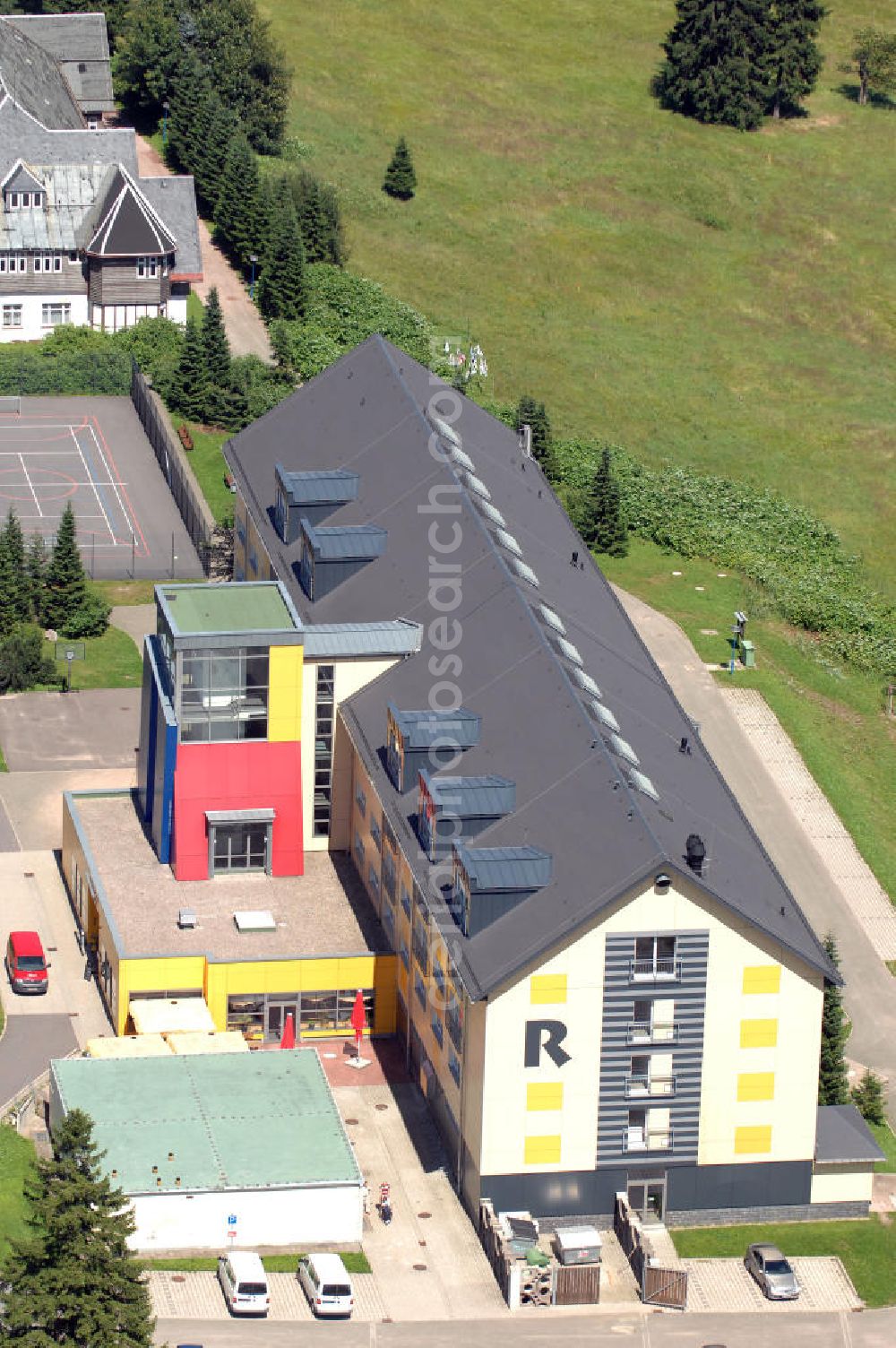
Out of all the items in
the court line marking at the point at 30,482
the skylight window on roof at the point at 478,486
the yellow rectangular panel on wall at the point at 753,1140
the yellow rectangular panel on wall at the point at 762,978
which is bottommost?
the court line marking at the point at 30,482

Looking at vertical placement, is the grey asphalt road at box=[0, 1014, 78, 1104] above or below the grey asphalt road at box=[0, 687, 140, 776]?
above

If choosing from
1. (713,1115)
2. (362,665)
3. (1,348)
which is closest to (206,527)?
(1,348)

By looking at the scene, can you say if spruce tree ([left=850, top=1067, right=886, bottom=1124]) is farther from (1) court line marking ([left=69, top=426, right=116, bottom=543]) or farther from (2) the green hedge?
(1) court line marking ([left=69, top=426, right=116, bottom=543])

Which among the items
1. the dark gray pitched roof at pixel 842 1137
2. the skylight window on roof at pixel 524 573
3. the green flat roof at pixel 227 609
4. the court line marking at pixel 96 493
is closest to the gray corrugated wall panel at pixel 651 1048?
the dark gray pitched roof at pixel 842 1137

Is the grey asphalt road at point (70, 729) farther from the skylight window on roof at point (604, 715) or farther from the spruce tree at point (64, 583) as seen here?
the skylight window on roof at point (604, 715)

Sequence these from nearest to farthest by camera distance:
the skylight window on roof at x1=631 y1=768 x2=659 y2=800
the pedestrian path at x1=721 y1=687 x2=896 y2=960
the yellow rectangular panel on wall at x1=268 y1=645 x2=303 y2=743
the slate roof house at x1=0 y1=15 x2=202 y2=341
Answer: the skylight window on roof at x1=631 y1=768 x2=659 y2=800, the yellow rectangular panel on wall at x1=268 y1=645 x2=303 y2=743, the pedestrian path at x1=721 y1=687 x2=896 y2=960, the slate roof house at x1=0 y1=15 x2=202 y2=341

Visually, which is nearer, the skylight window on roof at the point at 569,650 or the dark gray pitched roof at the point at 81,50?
the skylight window on roof at the point at 569,650

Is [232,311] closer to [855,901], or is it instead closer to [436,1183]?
[855,901]

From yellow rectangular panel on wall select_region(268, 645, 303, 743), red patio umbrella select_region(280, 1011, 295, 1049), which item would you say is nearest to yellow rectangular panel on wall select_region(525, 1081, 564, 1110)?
red patio umbrella select_region(280, 1011, 295, 1049)
